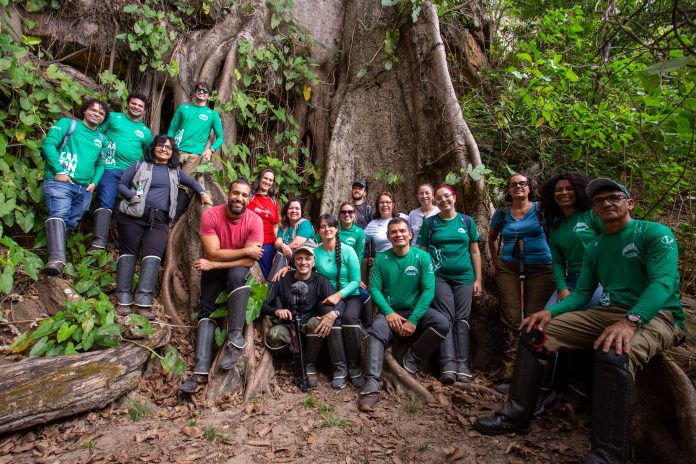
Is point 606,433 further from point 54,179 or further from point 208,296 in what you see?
point 54,179

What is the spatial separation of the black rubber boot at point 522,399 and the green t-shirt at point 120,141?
501cm

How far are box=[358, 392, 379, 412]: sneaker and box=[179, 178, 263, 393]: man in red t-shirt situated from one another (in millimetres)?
1353

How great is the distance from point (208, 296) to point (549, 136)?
247 inches

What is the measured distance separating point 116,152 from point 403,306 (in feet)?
13.8

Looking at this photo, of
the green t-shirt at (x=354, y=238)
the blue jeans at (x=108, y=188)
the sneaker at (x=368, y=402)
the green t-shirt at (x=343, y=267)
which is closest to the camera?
the sneaker at (x=368, y=402)

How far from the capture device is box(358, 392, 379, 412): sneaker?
3.65 meters

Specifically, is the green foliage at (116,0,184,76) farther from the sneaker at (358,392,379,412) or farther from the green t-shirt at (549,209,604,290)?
the green t-shirt at (549,209,604,290)

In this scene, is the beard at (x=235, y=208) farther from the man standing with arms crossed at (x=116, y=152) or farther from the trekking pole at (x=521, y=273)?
the trekking pole at (x=521, y=273)

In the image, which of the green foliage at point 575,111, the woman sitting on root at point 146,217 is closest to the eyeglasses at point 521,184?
the green foliage at point 575,111

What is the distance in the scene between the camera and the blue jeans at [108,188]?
489 centimetres

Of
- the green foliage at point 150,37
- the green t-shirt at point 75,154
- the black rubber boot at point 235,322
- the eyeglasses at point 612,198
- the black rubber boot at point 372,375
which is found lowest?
the black rubber boot at point 372,375

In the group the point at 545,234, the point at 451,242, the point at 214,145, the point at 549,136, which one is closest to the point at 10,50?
the point at 214,145

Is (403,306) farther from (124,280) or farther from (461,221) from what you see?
(124,280)

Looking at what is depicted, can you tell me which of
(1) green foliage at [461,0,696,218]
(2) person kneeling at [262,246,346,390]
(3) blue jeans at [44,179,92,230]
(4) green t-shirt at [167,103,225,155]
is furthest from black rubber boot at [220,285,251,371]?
(1) green foliage at [461,0,696,218]
